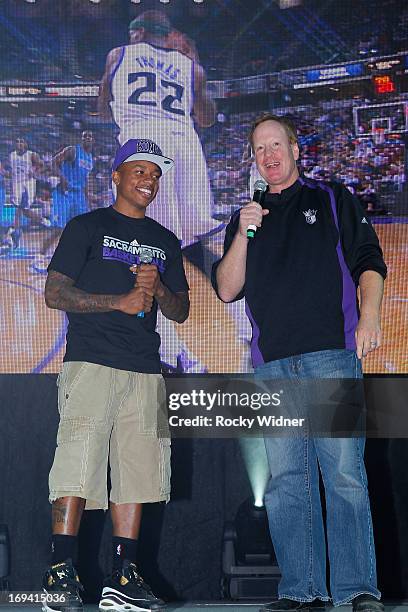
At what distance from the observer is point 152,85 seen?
3.34 metres

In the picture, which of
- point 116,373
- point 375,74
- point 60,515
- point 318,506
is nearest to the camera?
point 318,506

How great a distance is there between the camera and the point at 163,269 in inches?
124

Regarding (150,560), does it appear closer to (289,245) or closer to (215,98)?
(289,245)

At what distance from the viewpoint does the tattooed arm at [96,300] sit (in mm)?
2969

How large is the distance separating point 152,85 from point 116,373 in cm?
119

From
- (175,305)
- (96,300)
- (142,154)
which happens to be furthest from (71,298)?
(142,154)

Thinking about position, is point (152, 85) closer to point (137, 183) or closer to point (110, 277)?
point (137, 183)

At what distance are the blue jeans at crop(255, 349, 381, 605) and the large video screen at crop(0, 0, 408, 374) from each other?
1.92 feet

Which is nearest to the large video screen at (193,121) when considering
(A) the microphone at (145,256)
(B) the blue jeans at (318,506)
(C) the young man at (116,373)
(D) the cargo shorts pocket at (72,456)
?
(C) the young man at (116,373)

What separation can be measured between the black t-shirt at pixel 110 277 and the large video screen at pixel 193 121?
5.8 inches

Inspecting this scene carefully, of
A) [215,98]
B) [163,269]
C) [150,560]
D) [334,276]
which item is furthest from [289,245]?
[150,560]

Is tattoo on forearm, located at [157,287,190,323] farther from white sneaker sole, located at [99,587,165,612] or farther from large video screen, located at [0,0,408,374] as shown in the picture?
white sneaker sole, located at [99,587,165,612]

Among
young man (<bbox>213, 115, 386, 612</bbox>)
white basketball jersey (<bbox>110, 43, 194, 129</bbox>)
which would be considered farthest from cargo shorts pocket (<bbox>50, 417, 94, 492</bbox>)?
white basketball jersey (<bbox>110, 43, 194, 129</bbox>)

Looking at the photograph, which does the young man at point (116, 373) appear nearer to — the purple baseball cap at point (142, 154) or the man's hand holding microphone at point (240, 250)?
the purple baseball cap at point (142, 154)
